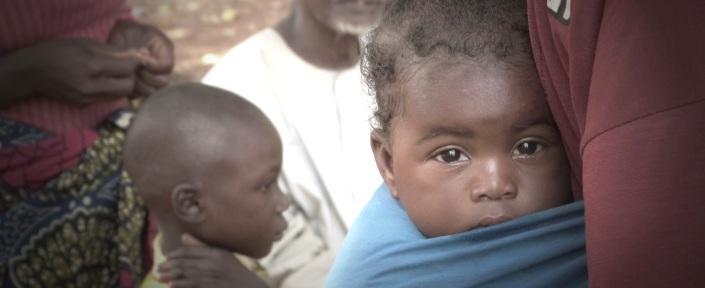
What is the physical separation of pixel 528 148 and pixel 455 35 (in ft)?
0.86

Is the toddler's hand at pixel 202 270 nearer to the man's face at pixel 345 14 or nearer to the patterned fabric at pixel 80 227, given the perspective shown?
the patterned fabric at pixel 80 227

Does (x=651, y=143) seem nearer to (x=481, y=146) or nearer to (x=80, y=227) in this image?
(x=481, y=146)

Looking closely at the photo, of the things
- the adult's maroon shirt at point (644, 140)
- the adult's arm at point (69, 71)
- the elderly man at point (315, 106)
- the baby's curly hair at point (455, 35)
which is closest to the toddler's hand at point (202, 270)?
the elderly man at point (315, 106)

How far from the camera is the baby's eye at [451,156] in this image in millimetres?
1703

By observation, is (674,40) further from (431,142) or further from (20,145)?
(20,145)

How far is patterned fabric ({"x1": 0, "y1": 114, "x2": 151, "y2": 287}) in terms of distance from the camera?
3.19 m

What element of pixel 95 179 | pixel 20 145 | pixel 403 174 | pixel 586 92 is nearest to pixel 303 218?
pixel 95 179

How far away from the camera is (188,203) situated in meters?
2.69

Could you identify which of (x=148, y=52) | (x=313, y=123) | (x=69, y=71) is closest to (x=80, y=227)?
(x=69, y=71)

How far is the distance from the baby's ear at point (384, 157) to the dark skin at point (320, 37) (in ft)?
6.11

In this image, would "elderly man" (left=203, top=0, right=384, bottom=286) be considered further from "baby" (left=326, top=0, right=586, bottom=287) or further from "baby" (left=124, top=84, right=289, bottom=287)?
"baby" (left=326, top=0, right=586, bottom=287)

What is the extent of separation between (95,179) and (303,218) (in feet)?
2.70

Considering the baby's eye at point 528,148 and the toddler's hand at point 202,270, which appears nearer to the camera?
the baby's eye at point 528,148

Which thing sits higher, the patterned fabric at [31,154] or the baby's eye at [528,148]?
the baby's eye at [528,148]
